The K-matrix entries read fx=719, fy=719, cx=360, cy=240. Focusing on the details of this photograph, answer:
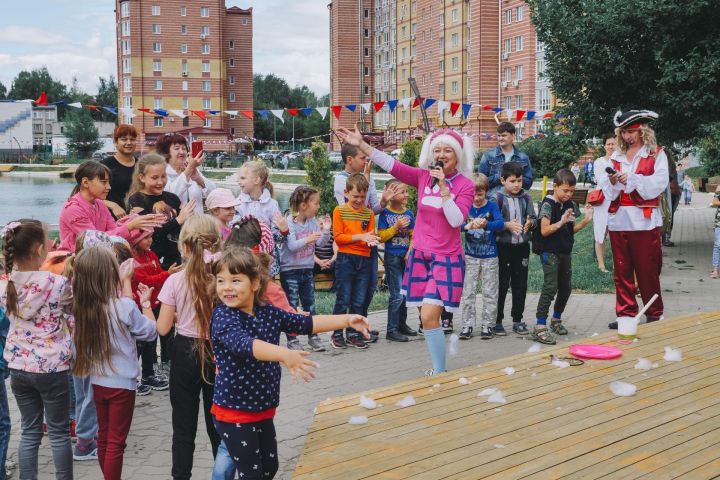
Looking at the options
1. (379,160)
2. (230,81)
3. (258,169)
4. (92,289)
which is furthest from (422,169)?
(230,81)

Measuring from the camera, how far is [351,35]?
296ft

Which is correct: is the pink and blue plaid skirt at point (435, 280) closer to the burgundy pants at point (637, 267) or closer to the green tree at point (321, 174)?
the burgundy pants at point (637, 267)

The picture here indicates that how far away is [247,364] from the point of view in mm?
3346

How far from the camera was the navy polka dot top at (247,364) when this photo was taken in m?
3.33

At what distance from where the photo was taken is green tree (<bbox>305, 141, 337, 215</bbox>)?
1210 centimetres

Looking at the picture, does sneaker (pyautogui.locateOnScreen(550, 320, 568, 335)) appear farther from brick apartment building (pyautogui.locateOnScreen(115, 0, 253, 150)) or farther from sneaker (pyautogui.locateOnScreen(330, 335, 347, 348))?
brick apartment building (pyautogui.locateOnScreen(115, 0, 253, 150))

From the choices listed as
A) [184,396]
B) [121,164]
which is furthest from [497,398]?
[121,164]

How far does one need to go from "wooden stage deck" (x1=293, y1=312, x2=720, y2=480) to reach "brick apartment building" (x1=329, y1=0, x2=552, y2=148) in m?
33.1

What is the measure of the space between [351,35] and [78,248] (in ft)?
293

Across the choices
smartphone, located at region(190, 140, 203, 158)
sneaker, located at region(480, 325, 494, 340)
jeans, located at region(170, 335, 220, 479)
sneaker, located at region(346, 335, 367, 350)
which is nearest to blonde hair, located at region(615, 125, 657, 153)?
sneaker, located at region(480, 325, 494, 340)

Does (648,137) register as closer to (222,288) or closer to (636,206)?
(636,206)

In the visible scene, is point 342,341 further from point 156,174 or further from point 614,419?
point 614,419

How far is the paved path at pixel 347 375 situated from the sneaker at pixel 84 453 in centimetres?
6

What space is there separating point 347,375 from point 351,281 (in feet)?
4.04
